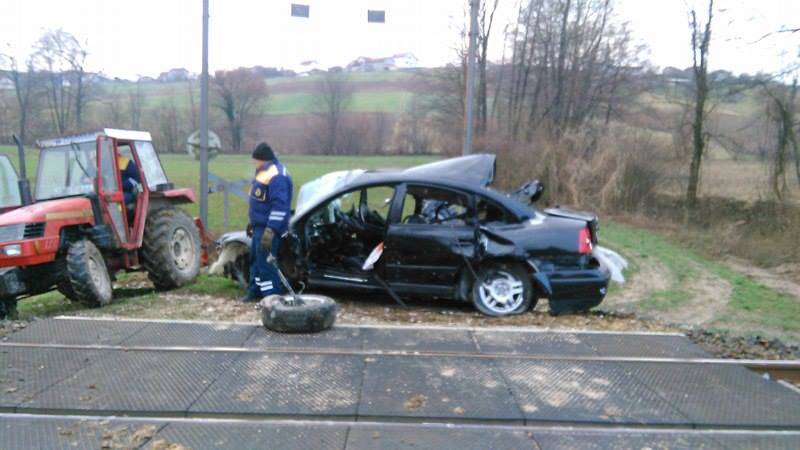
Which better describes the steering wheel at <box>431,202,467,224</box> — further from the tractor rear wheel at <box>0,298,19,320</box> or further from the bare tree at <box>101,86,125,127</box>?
the bare tree at <box>101,86,125,127</box>

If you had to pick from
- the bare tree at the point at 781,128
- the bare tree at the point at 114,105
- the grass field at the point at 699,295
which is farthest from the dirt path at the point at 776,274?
the bare tree at the point at 114,105

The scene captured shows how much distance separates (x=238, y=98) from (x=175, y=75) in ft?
14.4

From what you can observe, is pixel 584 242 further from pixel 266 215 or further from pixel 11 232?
pixel 11 232

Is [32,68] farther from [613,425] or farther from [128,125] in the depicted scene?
[613,425]

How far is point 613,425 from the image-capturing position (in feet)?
13.0

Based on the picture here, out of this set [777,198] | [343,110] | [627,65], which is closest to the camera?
[777,198]

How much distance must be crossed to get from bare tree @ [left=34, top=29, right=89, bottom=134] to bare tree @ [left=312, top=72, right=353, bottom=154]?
8.21m

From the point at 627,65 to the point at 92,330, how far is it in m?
35.0

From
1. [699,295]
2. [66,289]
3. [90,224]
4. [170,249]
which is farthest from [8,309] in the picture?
[699,295]

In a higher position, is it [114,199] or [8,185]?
[8,185]

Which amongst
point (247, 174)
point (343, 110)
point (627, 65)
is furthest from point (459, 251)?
point (627, 65)

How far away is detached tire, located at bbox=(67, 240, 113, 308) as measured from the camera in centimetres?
762

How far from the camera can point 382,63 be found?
958 inches

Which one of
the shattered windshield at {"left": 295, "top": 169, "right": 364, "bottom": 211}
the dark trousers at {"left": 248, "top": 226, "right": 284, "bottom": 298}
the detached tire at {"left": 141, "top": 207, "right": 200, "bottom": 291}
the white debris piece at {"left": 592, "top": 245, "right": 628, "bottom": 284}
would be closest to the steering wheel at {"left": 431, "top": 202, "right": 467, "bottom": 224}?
the shattered windshield at {"left": 295, "top": 169, "right": 364, "bottom": 211}
